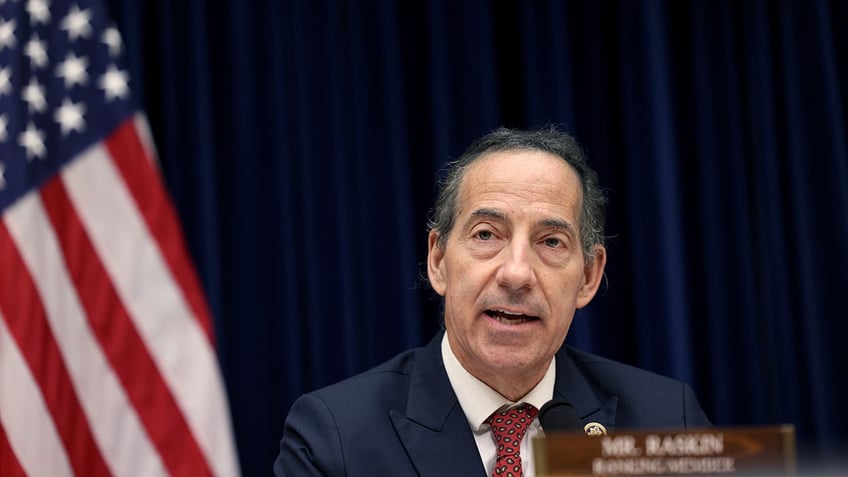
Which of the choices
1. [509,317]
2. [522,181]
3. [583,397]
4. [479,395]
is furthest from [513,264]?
[583,397]

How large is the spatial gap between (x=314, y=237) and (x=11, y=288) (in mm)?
1066

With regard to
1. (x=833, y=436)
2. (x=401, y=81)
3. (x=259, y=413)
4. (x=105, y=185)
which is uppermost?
(x=401, y=81)

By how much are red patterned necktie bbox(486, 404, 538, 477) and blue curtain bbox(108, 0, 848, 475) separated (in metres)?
1.21

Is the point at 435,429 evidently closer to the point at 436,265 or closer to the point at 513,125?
the point at 436,265

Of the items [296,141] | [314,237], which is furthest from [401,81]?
[314,237]

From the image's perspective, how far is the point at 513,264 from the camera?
2.25 m

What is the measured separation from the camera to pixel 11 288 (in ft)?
9.29

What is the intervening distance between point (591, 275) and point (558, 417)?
2.69 ft

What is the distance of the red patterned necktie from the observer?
2.18 meters

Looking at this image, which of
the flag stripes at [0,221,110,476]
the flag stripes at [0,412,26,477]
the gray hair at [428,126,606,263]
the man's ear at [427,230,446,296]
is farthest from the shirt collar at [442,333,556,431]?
the flag stripes at [0,412,26,477]

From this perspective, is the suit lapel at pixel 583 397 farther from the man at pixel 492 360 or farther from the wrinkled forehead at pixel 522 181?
the wrinkled forehead at pixel 522 181

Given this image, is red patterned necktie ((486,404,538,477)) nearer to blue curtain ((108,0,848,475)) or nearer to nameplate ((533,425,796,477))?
nameplate ((533,425,796,477))

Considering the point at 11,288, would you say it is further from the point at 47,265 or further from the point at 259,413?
the point at 259,413

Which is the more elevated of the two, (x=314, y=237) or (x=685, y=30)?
(x=685, y=30)
